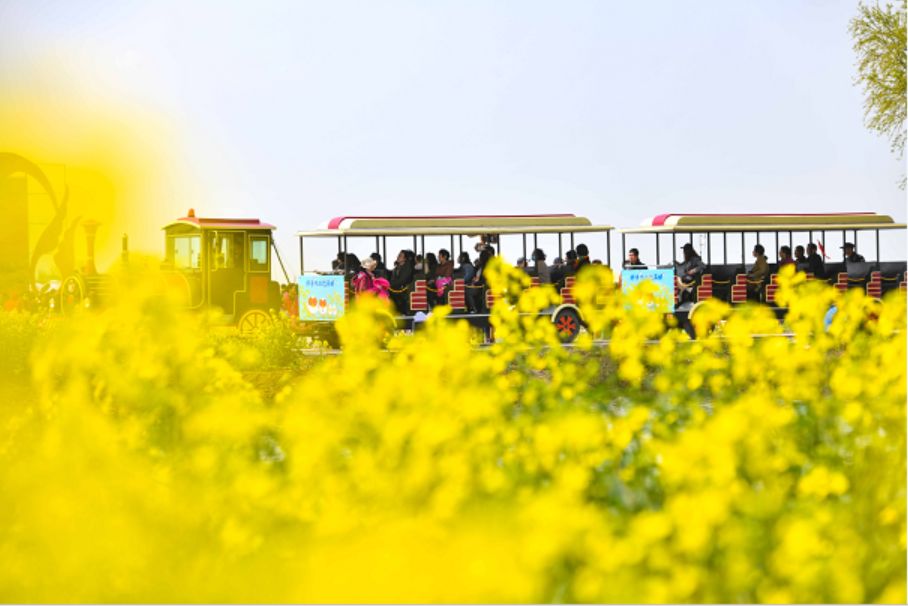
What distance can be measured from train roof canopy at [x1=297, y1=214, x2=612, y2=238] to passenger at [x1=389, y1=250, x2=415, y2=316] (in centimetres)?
36

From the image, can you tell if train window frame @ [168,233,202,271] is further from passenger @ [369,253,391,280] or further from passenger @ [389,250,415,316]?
passenger @ [389,250,415,316]

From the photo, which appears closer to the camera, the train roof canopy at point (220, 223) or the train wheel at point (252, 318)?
the train wheel at point (252, 318)

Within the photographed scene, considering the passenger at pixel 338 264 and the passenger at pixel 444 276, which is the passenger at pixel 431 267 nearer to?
the passenger at pixel 444 276

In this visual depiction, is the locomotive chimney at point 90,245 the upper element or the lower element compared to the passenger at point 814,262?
upper

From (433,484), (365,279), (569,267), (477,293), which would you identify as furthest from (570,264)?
(433,484)

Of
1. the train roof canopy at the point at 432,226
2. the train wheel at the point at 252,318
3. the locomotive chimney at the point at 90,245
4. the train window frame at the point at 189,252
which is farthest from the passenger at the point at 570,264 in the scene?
the locomotive chimney at the point at 90,245

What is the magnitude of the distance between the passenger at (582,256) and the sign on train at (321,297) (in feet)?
9.85

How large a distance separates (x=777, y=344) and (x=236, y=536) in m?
2.35

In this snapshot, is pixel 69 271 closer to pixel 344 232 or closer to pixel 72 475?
pixel 344 232

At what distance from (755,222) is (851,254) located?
1.88 meters

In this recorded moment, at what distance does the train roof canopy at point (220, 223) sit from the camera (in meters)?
16.5

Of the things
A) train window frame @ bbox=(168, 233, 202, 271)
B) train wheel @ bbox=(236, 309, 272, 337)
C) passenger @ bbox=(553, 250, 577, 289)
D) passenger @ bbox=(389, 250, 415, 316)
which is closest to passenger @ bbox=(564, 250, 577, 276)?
passenger @ bbox=(553, 250, 577, 289)

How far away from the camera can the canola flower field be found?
3385mm

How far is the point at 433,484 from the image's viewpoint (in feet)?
12.9
